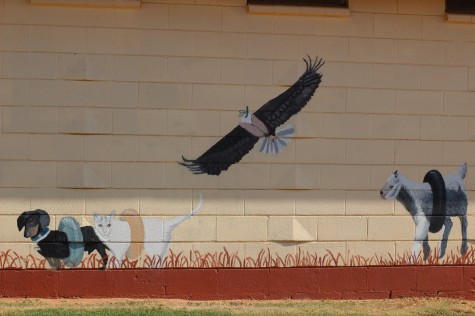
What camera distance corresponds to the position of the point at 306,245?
26.6 ft

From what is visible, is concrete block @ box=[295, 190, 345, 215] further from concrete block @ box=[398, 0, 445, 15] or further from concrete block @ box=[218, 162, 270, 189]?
concrete block @ box=[398, 0, 445, 15]

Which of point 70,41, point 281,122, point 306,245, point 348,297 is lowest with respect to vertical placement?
point 348,297

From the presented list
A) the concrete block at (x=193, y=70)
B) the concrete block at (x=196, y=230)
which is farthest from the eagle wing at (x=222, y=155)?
the concrete block at (x=193, y=70)

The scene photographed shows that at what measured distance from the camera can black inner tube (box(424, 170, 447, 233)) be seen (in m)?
8.24

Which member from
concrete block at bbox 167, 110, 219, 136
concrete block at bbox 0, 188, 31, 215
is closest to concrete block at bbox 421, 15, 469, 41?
concrete block at bbox 167, 110, 219, 136

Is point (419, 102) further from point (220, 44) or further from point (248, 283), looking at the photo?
point (248, 283)

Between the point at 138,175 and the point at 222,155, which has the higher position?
the point at 222,155

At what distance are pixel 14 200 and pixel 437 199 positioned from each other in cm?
409

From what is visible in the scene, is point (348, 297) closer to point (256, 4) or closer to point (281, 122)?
point (281, 122)

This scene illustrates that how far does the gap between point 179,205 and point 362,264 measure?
74.6 inches

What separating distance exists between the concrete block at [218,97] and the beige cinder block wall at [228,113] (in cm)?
1

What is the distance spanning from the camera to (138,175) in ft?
25.8

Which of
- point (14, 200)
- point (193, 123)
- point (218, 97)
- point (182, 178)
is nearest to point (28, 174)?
point (14, 200)

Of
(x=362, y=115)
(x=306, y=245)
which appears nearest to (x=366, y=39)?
(x=362, y=115)
